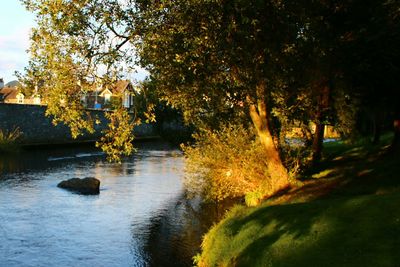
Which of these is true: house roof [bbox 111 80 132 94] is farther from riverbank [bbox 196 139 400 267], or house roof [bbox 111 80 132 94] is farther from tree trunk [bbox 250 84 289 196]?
riverbank [bbox 196 139 400 267]

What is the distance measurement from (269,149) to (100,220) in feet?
34.6

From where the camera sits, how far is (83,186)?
115 feet

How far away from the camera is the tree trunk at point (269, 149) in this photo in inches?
848

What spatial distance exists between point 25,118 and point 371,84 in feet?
159

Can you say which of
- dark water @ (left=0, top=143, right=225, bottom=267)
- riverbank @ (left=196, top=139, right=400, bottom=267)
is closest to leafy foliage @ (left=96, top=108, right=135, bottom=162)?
dark water @ (left=0, top=143, right=225, bottom=267)

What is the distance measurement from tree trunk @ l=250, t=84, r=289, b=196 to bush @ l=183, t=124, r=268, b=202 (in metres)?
1.20

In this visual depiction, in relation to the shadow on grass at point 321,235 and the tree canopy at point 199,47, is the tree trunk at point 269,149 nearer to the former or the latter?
the tree canopy at point 199,47

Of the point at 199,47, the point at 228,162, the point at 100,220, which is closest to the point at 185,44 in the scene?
the point at 199,47

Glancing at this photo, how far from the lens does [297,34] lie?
1812 centimetres

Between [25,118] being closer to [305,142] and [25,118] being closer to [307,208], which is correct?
[305,142]

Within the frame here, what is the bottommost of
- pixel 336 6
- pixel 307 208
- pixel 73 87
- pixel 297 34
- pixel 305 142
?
pixel 307 208

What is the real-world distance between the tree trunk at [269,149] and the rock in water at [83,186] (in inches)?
624

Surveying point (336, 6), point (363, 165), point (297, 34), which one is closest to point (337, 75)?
point (336, 6)

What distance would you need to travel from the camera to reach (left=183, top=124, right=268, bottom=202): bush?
82.0ft
